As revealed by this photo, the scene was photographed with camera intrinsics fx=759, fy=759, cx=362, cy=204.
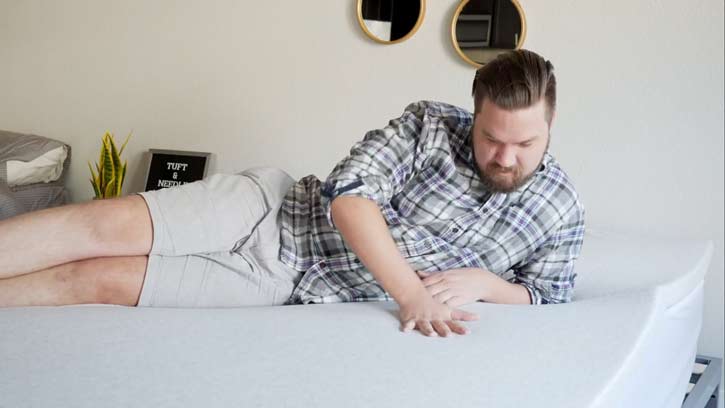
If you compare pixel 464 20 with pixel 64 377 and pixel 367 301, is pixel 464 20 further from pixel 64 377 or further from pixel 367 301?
pixel 64 377

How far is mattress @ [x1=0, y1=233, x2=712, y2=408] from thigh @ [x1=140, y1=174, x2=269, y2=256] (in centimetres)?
25

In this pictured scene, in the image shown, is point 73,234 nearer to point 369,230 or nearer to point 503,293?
point 369,230

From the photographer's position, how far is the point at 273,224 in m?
1.83

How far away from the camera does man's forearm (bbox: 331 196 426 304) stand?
148 cm

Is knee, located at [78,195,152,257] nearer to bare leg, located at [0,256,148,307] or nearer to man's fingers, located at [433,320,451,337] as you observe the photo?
bare leg, located at [0,256,148,307]

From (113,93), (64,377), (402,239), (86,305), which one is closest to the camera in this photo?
(64,377)

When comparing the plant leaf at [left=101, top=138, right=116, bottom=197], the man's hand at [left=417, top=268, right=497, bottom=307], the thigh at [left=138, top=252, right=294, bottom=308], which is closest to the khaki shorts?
the thigh at [left=138, top=252, right=294, bottom=308]

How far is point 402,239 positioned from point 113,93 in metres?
2.42

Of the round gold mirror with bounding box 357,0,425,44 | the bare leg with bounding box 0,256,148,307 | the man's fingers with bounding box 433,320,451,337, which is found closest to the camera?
the man's fingers with bounding box 433,320,451,337

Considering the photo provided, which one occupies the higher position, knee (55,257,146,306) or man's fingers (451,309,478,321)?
man's fingers (451,309,478,321)

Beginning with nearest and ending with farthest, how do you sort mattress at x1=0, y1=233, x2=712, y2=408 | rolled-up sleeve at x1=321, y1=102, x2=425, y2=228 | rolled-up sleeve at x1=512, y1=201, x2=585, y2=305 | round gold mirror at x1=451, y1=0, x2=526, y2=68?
1. mattress at x1=0, y1=233, x2=712, y2=408
2. rolled-up sleeve at x1=321, y1=102, x2=425, y2=228
3. rolled-up sleeve at x1=512, y1=201, x2=585, y2=305
4. round gold mirror at x1=451, y1=0, x2=526, y2=68

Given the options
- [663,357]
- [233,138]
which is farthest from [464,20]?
[663,357]

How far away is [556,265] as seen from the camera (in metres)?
1.71

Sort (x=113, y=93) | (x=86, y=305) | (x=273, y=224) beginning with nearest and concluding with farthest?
(x=86, y=305), (x=273, y=224), (x=113, y=93)
